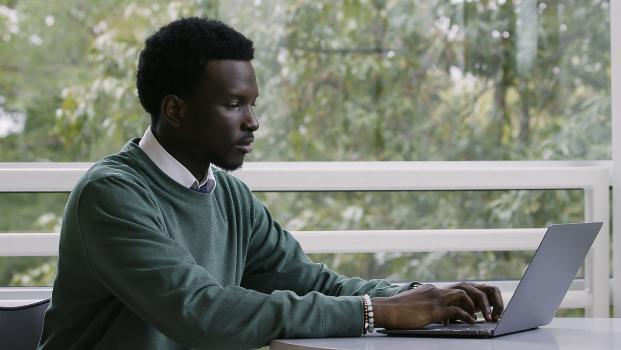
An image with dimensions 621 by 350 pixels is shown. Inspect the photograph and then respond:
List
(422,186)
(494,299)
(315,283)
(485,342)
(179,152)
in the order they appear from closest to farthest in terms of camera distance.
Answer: (485,342)
(494,299)
(179,152)
(315,283)
(422,186)

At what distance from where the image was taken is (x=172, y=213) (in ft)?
5.93

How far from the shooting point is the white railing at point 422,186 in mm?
2977

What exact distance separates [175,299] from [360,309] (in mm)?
295

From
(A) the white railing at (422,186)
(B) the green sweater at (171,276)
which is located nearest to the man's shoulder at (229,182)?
(B) the green sweater at (171,276)

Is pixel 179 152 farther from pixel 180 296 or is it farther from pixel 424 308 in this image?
pixel 424 308

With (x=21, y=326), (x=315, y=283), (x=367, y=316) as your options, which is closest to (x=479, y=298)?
(x=367, y=316)

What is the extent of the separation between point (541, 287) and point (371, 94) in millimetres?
1575

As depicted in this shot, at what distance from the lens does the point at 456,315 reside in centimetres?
162

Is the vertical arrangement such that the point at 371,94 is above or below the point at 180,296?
above

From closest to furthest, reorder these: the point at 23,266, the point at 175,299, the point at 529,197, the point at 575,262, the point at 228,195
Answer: the point at 175,299, the point at 575,262, the point at 228,195, the point at 23,266, the point at 529,197

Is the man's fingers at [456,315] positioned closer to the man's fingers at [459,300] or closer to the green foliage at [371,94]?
the man's fingers at [459,300]

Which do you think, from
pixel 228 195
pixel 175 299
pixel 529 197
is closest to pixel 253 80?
pixel 228 195

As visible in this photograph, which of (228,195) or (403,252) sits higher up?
(228,195)

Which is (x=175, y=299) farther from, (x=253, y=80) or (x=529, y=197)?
(x=529, y=197)
